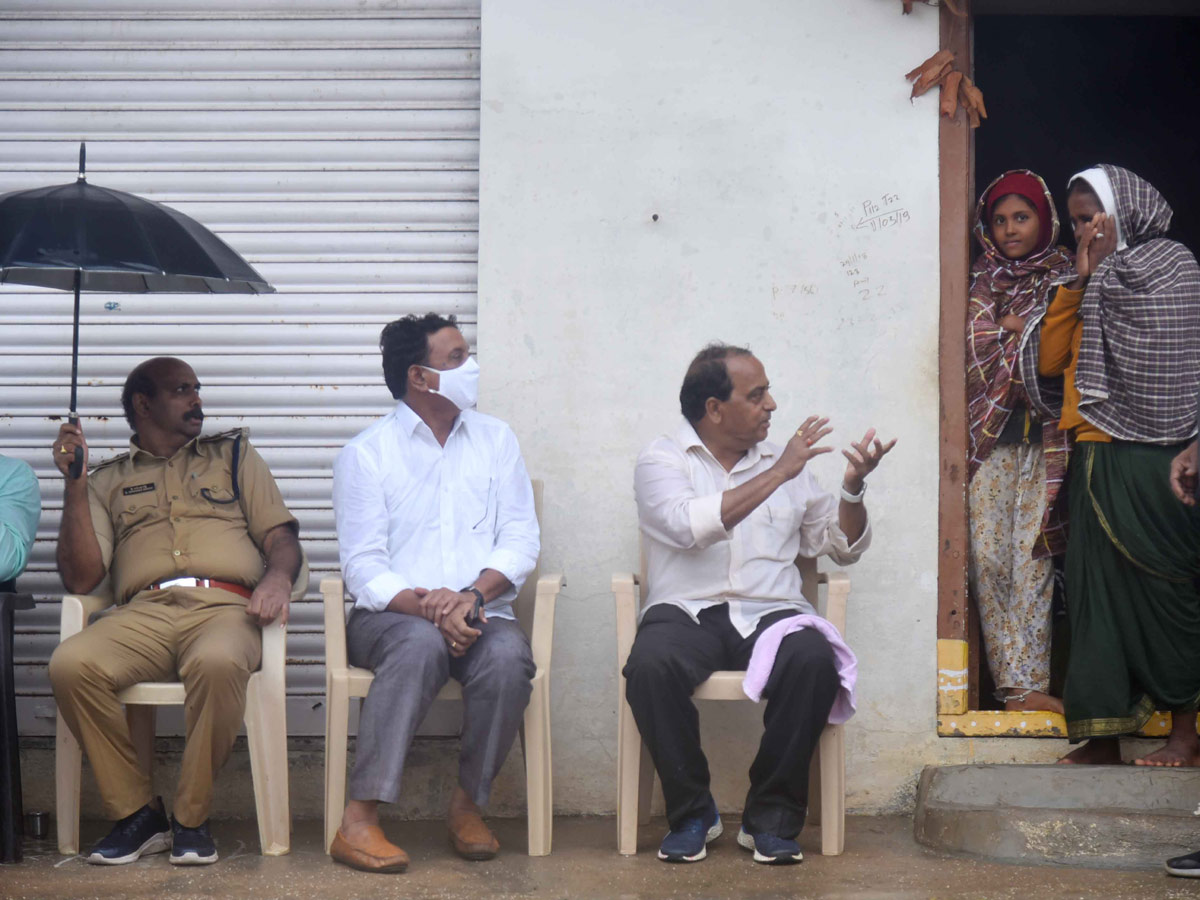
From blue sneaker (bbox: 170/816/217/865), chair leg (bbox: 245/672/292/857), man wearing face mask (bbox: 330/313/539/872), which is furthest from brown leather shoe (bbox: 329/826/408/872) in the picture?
blue sneaker (bbox: 170/816/217/865)

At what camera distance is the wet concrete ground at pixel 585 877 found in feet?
12.0

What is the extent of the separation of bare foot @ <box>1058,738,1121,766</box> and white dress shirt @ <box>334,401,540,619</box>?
1.88 metres

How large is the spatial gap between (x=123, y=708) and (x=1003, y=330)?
10.2 feet

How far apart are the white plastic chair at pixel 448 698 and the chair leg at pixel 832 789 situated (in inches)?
32.1

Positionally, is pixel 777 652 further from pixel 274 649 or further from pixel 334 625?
pixel 274 649

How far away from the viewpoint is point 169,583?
437cm

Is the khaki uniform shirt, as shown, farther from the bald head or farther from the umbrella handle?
the umbrella handle

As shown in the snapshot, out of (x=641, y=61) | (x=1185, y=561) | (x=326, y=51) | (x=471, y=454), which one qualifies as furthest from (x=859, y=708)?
(x=326, y=51)

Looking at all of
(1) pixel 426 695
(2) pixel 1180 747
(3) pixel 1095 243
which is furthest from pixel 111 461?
(2) pixel 1180 747

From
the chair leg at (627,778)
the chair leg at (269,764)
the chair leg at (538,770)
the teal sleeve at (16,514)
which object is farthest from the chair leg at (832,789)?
the teal sleeve at (16,514)

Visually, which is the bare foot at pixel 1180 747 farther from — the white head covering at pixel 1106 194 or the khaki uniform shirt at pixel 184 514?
the khaki uniform shirt at pixel 184 514

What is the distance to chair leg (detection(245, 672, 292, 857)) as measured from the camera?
4.10 meters

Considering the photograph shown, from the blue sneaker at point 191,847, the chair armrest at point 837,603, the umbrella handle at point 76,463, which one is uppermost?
the umbrella handle at point 76,463

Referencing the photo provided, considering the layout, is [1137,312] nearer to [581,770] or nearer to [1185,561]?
[1185,561]
